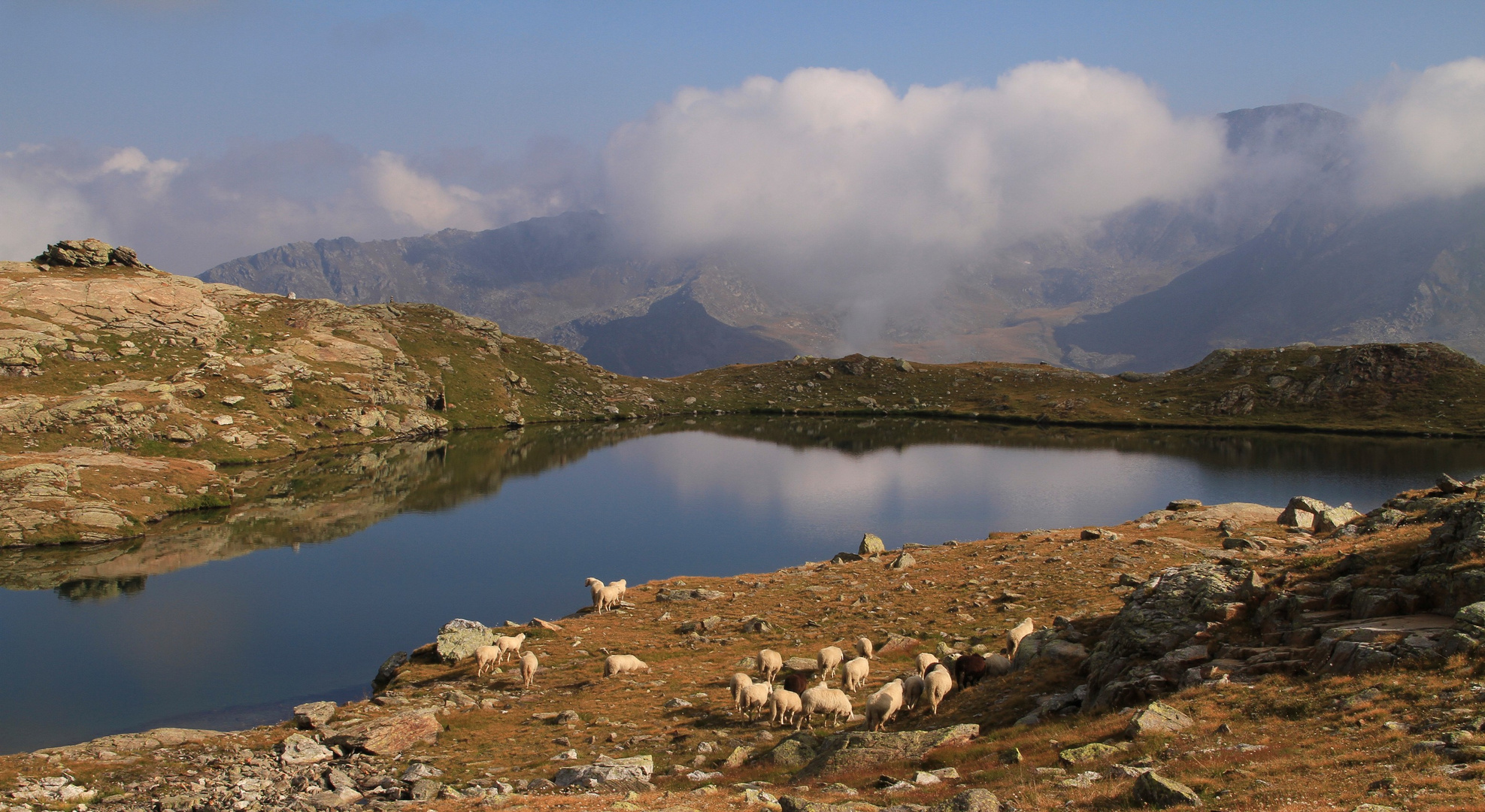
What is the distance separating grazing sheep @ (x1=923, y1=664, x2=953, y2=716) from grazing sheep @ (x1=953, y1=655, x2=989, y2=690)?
4.84 feet

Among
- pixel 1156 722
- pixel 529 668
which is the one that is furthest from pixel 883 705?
pixel 529 668

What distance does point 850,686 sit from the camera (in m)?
25.7

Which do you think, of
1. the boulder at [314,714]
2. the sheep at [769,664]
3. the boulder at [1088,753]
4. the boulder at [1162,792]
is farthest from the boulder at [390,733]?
the boulder at [1162,792]

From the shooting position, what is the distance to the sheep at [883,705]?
21.5m

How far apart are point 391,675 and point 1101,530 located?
1684 inches

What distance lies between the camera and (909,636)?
3216cm

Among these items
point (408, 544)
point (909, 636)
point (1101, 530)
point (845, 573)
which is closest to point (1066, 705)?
point (909, 636)

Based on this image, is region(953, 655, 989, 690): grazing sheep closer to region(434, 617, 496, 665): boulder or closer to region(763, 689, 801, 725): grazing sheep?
region(763, 689, 801, 725): grazing sheep

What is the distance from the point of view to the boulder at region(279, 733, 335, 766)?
2141 cm

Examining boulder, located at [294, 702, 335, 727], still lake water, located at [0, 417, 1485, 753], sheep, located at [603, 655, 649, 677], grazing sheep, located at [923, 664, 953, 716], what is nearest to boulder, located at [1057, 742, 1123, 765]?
grazing sheep, located at [923, 664, 953, 716]

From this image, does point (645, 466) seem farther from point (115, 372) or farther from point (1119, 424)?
point (1119, 424)

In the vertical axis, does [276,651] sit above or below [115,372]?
below

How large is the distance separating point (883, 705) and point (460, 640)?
2111 centimetres

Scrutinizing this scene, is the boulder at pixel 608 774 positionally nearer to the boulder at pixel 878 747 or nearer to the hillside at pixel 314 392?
the boulder at pixel 878 747
